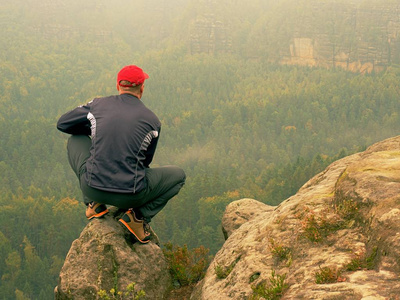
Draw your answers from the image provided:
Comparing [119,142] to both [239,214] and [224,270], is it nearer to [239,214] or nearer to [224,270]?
[224,270]

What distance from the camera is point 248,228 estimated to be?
10656 mm

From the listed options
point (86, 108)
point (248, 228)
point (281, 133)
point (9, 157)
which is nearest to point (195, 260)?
point (248, 228)

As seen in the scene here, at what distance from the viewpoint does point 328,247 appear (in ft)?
25.7

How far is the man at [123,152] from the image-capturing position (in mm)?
8633

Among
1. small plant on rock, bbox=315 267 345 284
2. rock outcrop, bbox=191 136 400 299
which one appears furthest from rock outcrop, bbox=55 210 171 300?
small plant on rock, bbox=315 267 345 284

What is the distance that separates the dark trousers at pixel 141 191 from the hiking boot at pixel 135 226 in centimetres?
15

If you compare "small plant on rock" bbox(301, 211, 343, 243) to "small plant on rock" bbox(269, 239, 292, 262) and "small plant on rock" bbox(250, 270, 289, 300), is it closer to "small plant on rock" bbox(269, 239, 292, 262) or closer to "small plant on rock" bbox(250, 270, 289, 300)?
"small plant on rock" bbox(269, 239, 292, 262)

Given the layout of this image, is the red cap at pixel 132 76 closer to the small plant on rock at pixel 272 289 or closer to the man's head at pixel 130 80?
the man's head at pixel 130 80

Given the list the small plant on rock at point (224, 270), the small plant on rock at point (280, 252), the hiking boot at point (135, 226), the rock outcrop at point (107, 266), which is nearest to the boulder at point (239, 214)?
the rock outcrop at point (107, 266)

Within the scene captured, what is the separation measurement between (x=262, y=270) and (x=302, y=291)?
1635 millimetres

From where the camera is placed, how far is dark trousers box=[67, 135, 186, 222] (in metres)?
8.92

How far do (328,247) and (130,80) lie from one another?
4.59 m

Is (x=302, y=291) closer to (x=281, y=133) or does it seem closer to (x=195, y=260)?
(x=195, y=260)

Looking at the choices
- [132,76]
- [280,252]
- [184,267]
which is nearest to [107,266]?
[184,267]
